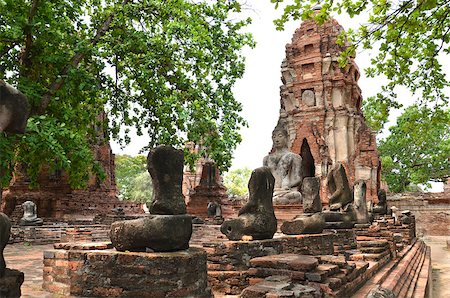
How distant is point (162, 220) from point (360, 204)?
26.6ft

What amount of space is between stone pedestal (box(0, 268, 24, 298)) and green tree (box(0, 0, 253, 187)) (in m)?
5.16

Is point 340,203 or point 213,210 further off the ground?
point 340,203

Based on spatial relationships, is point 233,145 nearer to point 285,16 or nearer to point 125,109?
point 125,109

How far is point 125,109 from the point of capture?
10.6 m

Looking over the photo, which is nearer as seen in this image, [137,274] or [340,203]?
[137,274]

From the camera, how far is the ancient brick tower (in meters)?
19.9

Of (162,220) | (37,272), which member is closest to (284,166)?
(37,272)

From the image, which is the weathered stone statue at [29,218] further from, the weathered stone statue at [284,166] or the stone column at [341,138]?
the stone column at [341,138]

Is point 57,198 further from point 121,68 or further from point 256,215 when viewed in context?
point 256,215

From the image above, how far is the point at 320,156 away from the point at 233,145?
1095 centimetres

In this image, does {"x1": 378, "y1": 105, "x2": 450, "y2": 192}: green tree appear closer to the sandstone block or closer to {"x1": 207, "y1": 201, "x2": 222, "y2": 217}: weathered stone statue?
{"x1": 207, "y1": 201, "x2": 222, "y2": 217}: weathered stone statue

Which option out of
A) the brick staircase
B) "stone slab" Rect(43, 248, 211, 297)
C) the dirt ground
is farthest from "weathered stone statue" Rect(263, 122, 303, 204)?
"stone slab" Rect(43, 248, 211, 297)

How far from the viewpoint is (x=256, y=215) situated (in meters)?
5.84

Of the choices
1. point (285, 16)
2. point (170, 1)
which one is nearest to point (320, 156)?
point (170, 1)
